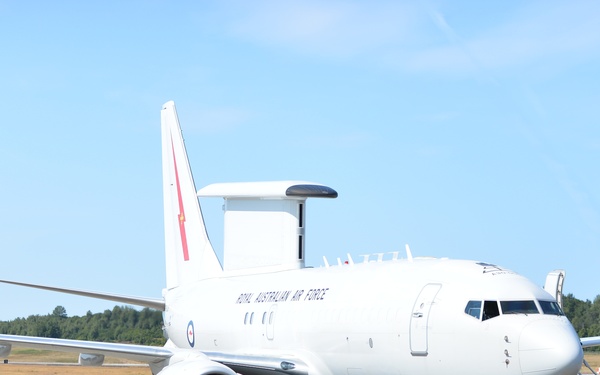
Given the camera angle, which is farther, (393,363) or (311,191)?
(311,191)

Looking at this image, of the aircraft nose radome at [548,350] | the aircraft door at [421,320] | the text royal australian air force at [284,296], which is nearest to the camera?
the aircraft nose radome at [548,350]

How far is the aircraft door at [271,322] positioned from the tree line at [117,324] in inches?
769

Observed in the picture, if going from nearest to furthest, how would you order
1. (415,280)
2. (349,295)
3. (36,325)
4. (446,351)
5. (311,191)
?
(446,351) < (415,280) < (349,295) < (311,191) < (36,325)

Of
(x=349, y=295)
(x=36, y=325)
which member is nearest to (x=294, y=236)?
(x=349, y=295)

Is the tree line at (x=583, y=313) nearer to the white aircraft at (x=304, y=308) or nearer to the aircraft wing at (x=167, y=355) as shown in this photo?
the white aircraft at (x=304, y=308)

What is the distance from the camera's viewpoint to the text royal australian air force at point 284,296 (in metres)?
25.4

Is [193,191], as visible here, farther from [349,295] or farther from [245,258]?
[349,295]

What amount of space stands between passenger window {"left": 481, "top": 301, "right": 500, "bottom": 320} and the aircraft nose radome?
784mm

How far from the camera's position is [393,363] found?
843 inches

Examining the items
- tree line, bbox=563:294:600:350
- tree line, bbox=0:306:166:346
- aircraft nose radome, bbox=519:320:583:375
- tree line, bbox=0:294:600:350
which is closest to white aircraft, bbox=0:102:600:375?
aircraft nose radome, bbox=519:320:583:375

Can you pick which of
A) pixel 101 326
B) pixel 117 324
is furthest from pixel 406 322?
pixel 101 326

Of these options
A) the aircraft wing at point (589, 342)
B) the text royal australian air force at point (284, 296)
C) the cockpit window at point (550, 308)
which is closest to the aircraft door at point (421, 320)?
the cockpit window at point (550, 308)

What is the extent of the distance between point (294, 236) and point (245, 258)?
3.35 m

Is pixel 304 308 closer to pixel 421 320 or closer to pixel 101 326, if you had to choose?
pixel 421 320
